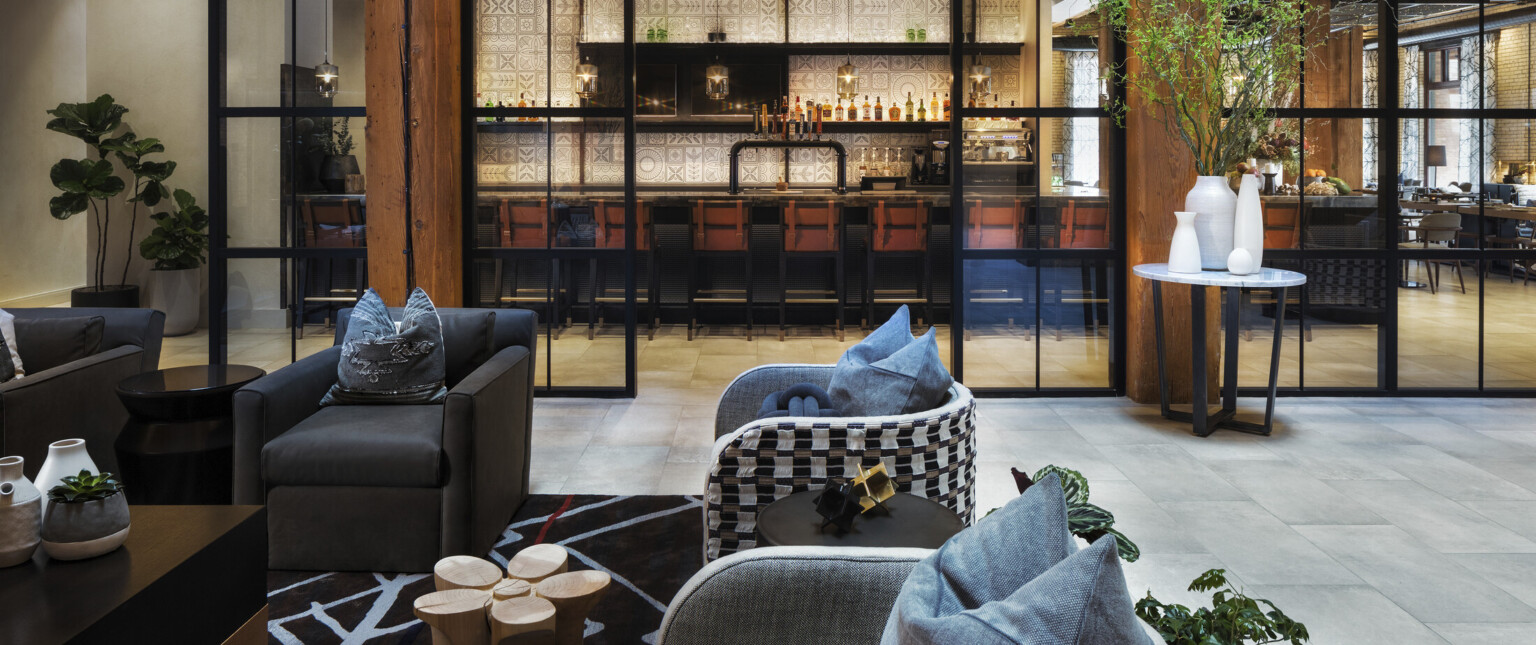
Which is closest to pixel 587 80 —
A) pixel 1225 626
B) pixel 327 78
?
pixel 327 78

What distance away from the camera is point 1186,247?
509 centimetres

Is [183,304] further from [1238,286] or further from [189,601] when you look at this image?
[1238,286]

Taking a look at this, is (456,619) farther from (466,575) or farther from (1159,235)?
(1159,235)

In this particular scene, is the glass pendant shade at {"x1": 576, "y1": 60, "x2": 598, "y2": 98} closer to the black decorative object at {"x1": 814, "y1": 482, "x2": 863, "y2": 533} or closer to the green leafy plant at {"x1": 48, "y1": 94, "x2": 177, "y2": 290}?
the black decorative object at {"x1": 814, "y1": 482, "x2": 863, "y2": 533}

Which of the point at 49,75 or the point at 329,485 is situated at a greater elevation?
the point at 49,75

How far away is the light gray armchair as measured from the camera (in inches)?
69.5

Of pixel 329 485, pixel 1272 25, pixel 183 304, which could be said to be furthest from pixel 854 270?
pixel 329 485

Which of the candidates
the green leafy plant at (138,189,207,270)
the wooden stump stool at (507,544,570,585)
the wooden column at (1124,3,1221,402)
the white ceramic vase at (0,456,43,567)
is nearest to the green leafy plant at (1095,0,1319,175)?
the wooden column at (1124,3,1221,402)

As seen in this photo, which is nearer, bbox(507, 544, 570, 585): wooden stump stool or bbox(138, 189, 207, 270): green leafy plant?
bbox(507, 544, 570, 585): wooden stump stool

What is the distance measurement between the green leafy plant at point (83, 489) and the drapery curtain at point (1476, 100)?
21.3ft

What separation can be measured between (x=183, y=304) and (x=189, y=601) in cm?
715

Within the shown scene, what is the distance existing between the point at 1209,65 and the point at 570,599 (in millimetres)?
4524

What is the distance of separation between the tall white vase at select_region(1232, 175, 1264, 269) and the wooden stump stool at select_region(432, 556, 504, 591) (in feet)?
13.3

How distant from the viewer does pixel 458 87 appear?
5.84 m
